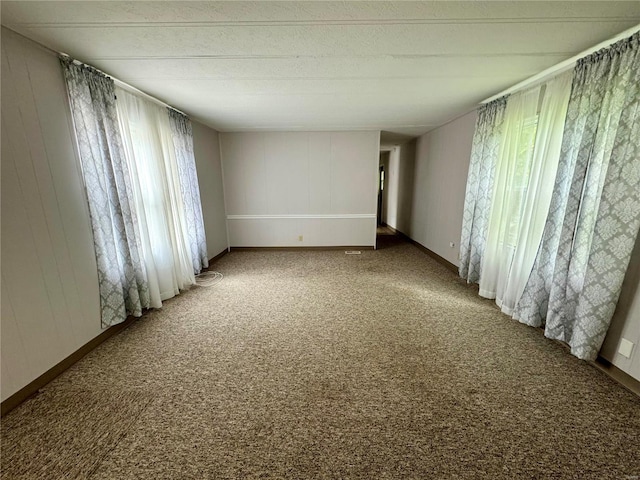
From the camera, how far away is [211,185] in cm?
446

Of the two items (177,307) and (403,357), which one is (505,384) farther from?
(177,307)

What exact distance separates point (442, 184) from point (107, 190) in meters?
4.53

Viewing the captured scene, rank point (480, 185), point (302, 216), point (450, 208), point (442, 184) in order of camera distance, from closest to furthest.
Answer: point (480, 185), point (450, 208), point (442, 184), point (302, 216)

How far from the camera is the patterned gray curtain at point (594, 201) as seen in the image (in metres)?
1.58

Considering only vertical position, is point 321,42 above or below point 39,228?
above

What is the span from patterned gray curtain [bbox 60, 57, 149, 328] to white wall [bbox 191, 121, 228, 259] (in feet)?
5.87

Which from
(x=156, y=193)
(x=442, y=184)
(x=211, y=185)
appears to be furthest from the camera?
(x=211, y=185)

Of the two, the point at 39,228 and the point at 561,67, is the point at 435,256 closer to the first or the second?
the point at 561,67

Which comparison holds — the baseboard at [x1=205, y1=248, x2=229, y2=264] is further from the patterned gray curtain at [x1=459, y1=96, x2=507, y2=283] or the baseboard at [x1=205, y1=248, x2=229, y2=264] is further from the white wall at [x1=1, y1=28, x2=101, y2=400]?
the patterned gray curtain at [x1=459, y1=96, x2=507, y2=283]

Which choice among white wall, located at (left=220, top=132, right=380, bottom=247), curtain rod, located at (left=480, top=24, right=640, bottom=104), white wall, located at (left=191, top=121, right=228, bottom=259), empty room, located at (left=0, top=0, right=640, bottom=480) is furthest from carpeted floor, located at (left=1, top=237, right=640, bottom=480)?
white wall, located at (left=220, top=132, right=380, bottom=247)

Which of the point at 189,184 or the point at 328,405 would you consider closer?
the point at 328,405

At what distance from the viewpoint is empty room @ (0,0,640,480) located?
132 cm

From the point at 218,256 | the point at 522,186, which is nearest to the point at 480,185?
the point at 522,186

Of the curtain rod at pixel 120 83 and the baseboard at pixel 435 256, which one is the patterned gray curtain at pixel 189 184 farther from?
the baseboard at pixel 435 256
